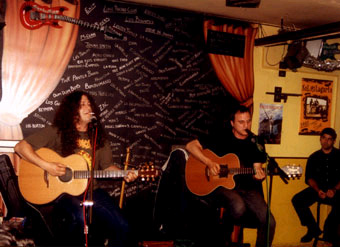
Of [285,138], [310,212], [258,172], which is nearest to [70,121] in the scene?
[258,172]

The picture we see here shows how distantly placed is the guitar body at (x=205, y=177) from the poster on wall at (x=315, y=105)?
6.45 feet

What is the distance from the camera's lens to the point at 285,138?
603 cm

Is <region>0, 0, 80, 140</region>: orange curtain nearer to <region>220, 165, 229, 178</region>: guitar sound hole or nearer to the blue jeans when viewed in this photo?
the blue jeans

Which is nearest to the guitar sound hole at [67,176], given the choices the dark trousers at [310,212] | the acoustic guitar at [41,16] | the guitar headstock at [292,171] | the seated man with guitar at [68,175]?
the seated man with guitar at [68,175]

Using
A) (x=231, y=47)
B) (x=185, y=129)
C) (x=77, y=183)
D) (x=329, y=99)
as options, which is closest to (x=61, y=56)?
(x=77, y=183)

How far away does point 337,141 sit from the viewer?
637 centimetres

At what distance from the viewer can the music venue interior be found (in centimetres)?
440

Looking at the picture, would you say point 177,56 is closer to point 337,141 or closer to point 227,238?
point 227,238

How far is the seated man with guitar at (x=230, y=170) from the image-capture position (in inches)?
182

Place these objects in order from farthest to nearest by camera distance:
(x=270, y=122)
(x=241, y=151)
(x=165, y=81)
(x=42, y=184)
A: (x=270, y=122) < (x=165, y=81) < (x=241, y=151) < (x=42, y=184)

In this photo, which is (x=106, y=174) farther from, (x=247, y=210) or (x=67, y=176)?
(x=247, y=210)

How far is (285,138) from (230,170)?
172cm

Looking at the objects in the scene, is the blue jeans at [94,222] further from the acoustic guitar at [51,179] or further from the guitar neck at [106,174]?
the guitar neck at [106,174]

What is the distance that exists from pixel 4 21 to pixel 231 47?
3.17m
